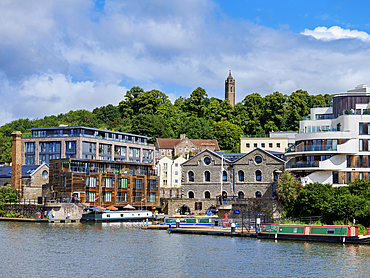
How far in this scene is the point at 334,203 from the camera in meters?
55.7

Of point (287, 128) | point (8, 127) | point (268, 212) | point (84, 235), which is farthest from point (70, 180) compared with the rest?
point (8, 127)

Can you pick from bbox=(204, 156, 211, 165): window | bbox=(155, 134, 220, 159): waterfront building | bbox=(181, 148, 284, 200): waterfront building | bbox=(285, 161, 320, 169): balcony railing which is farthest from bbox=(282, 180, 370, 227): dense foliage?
bbox=(155, 134, 220, 159): waterfront building

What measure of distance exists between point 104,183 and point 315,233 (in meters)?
45.2

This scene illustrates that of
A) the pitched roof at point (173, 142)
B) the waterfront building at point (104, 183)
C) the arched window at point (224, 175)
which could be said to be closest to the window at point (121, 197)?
the waterfront building at point (104, 183)

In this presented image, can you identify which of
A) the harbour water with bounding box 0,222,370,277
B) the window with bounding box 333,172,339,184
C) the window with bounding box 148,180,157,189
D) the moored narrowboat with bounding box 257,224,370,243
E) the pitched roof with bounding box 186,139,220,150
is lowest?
the harbour water with bounding box 0,222,370,277

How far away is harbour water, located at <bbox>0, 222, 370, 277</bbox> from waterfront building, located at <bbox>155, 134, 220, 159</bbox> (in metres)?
66.2

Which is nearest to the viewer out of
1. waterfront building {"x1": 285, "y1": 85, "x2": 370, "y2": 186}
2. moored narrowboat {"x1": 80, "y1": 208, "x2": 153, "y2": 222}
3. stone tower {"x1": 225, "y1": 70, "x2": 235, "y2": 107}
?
waterfront building {"x1": 285, "y1": 85, "x2": 370, "y2": 186}

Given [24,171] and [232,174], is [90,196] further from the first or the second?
[232,174]

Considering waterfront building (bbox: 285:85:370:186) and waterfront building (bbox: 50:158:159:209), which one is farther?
waterfront building (bbox: 50:158:159:209)

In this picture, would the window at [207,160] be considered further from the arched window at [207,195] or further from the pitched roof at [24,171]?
the pitched roof at [24,171]

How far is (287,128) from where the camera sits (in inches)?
5049

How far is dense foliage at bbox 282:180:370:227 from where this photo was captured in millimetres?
54338

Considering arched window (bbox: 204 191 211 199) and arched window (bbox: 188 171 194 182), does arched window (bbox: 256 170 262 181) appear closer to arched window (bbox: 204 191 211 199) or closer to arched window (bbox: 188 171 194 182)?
arched window (bbox: 204 191 211 199)

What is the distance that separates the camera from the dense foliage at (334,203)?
5434cm
